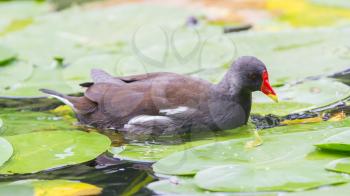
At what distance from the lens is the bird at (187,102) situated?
4738 millimetres

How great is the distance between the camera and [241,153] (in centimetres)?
386

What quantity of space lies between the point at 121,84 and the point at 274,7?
10.4 feet

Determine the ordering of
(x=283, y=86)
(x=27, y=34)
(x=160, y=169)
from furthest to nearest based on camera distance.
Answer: (x=27, y=34), (x=283, y=86), (x=160, y=169)

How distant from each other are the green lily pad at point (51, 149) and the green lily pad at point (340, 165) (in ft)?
4.44

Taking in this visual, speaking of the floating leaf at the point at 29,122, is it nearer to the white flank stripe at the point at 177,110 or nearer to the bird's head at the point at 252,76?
the white flank stripe at the point at 177,110

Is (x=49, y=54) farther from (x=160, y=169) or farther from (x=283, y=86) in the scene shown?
(x=160, y=169)

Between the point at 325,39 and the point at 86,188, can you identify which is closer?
the point at 86,188

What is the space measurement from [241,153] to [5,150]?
1.31 metres

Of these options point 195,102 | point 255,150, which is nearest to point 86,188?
point 255,150

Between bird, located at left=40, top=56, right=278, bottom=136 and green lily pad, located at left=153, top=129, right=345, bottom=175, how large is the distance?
2.27 feet

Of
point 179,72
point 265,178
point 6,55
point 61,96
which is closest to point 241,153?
point 265,178

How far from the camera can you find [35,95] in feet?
18.3

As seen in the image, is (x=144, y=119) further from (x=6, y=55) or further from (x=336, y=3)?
(x=336, y=3)

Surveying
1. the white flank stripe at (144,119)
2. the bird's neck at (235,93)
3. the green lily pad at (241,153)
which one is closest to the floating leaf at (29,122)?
the white flank stripe at (144,119)
